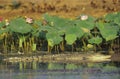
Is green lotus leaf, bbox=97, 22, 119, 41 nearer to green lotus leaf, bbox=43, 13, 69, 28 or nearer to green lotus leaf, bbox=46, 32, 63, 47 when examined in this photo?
green lotus leaf, bbox=43, 13, 69, 28

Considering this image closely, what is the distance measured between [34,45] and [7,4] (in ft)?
37.6

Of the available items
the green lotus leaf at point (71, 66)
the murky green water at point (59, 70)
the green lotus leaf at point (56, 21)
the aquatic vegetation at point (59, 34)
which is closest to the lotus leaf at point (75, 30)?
the aquatic vegetation at point (59, 34)

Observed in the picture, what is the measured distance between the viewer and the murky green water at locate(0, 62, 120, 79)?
15117 millimetres

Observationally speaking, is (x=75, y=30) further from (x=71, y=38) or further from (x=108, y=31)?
(x=108, y=31)

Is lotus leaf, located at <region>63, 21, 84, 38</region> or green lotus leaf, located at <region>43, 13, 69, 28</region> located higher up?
green lotus leaf, located at <region>43, 13, 69, 28</region>

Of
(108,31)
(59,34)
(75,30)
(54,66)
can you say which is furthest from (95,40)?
(54,66)

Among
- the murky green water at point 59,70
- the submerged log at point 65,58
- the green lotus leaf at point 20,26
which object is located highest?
the green lotus leaf at point 20,26

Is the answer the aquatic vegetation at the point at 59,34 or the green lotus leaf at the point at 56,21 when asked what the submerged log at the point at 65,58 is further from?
the green lotus leaf at the point at 56,21

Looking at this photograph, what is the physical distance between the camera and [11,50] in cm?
1934

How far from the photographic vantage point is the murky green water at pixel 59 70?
15.1 m

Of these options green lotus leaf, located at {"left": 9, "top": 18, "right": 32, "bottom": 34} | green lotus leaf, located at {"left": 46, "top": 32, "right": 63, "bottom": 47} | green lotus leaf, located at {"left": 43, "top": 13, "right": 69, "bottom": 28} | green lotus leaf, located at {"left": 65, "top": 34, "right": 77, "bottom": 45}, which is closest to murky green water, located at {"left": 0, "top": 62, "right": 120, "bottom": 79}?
green lotus leaf, located at {"left": 46, "top": 32, "right": 63, "bottom": 47}

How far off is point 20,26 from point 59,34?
4.09ft

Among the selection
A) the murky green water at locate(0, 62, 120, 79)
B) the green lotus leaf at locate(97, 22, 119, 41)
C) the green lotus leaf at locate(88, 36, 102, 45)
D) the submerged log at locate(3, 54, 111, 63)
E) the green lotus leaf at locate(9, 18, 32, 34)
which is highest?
the green lotus leaf at locate(9, 18, 32, 34)

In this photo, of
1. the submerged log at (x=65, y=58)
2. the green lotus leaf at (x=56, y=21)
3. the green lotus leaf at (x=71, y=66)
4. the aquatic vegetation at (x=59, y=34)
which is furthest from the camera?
the green lotus leaf at (x=56, y=21)
